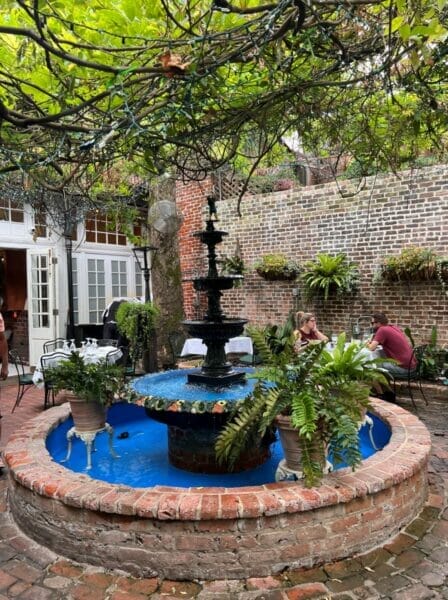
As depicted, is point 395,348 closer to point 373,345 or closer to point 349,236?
point 373,345

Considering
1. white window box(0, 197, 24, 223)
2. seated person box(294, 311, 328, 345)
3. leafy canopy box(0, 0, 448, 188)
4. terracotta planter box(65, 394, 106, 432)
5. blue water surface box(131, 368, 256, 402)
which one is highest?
white window box(0, 197, 24, 223)

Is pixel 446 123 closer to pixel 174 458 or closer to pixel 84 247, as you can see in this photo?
pixel 174 458

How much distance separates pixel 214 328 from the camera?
3850 mm

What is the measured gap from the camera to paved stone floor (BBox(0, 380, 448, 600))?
218cm

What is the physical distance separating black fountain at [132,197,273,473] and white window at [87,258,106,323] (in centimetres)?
643

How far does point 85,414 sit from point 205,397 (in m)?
1.14

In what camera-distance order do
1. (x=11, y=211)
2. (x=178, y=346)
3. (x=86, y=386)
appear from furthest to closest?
(x=11, y=211) < (x=178, y=346) < (x=86, y=386)

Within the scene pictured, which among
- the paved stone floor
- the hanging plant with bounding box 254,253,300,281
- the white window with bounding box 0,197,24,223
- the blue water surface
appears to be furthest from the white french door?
the paved stone floor

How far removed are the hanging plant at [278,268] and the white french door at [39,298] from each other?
13.6 feet

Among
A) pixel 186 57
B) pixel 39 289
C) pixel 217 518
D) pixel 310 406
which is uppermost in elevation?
pixel 186 57

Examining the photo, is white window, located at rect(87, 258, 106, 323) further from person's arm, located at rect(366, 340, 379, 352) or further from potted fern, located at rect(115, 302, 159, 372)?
person's arm, located at rect(366, 340, 379, 352)

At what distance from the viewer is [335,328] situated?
7.92 metres

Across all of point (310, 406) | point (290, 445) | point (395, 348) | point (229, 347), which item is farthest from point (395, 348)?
point (310, 406)

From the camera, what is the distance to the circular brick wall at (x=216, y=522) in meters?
2.34
